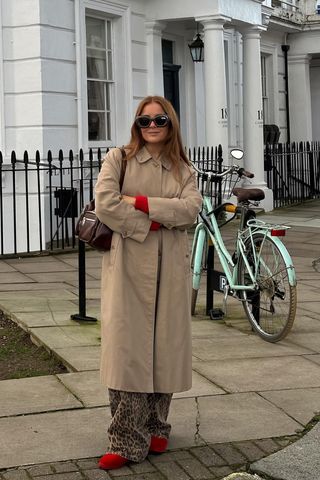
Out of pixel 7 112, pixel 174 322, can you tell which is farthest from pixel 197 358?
pixel 7 112

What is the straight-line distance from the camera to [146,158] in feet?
13.9

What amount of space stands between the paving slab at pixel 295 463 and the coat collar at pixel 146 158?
156cm

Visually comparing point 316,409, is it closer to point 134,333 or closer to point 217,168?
point 134,333

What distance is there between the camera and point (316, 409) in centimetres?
495

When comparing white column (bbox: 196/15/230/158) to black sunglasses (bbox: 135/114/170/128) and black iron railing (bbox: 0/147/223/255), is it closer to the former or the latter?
black iron railing (bbox: 0/147/223/255)

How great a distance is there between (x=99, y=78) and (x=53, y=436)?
385 inches

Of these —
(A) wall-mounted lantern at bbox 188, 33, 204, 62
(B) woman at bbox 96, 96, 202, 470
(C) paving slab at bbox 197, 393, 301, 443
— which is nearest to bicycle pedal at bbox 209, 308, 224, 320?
(C) paving slab at bbox 197, 393, 301, 443

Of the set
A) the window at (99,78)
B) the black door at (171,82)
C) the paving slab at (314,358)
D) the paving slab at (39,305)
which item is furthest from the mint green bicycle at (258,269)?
the black door at (171,82)

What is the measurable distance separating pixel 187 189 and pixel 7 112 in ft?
27.8

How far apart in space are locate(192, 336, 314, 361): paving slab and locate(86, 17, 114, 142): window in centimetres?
748

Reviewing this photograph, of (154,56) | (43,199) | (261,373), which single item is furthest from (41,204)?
(261,373)

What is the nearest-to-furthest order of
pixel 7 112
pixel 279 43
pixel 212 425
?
pixel 212 425 → pixel 7 112 → pixel 279 43

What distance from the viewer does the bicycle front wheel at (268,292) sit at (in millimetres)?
6277

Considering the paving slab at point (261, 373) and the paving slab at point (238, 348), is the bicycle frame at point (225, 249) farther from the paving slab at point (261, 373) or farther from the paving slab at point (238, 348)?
the paving slab at point (261, 373)
